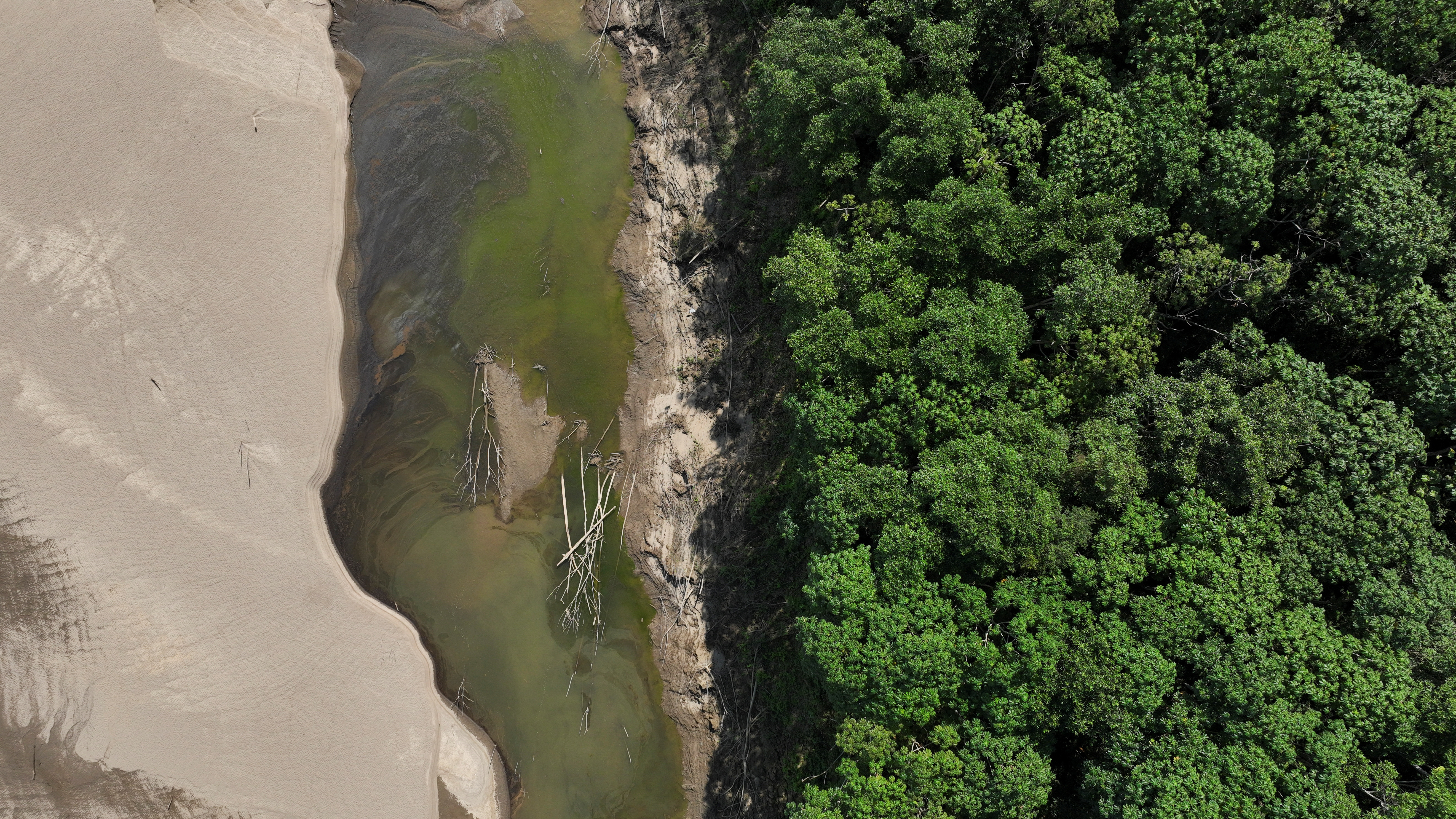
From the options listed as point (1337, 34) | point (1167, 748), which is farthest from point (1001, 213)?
point (1167, 748)

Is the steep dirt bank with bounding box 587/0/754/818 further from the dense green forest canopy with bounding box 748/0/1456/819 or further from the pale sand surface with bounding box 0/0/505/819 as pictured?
the pale sand surface with bounding box 0/0/505/819

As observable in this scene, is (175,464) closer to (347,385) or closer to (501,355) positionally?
(347,385)

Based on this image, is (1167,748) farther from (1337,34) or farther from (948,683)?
(1337,34)

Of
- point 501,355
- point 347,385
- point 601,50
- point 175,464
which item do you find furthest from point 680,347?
point 175,464

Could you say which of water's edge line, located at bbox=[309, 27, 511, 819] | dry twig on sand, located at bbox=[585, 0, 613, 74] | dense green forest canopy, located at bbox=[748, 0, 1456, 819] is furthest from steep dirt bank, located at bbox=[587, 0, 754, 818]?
water's edge line, located at bbox=[309, 27, 511, 819]

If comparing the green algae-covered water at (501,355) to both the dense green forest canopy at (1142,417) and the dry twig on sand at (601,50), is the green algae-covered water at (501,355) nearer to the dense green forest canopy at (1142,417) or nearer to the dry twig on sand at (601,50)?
the dry twig on sand at (601,50)
